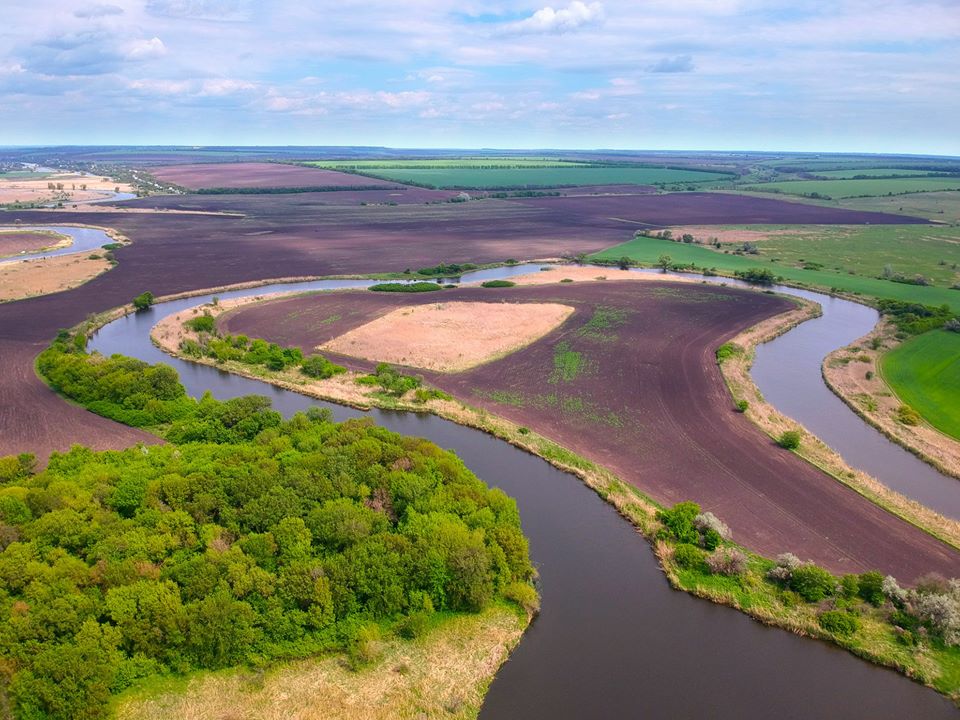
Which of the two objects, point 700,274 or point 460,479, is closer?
point 460,479

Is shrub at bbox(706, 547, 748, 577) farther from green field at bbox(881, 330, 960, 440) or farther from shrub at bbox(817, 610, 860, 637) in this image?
green field at bbox(881, 330, 960, 440)

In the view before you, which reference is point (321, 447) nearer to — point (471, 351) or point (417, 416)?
point (417, 416)

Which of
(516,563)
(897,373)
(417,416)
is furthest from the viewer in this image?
(897,373)

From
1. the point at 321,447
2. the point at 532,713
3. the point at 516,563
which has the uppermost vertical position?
the point at 321,447

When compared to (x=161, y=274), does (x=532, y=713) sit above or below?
below

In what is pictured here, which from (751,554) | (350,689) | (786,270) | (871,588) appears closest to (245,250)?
(786,270)

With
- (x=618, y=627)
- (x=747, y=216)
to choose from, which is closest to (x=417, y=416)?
(x=618, y=627)

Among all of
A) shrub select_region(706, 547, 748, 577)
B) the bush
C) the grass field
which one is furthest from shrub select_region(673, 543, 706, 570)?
the grass field
